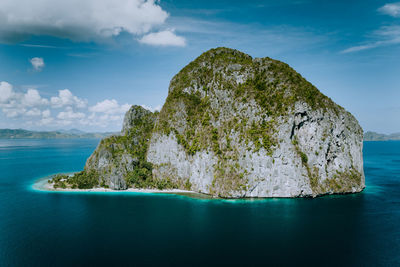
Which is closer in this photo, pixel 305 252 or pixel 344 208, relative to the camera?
pixel 305 252

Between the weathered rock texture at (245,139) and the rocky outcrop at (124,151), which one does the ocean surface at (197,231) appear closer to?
the weathered rock texture at (245,139)

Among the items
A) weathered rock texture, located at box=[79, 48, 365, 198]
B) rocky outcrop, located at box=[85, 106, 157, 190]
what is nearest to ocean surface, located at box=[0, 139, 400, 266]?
weathered rock texture, located at box=[79, 48, 365, 198]

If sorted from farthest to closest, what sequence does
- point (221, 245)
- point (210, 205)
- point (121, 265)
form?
point (210, 205) → point (221, 245) → point (121, 265)

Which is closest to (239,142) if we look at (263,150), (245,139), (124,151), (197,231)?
(245,139)

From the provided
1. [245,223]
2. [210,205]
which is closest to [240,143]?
[210,205]

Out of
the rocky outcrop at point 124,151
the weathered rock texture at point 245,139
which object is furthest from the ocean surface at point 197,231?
the rocky outcrop at point 124,151

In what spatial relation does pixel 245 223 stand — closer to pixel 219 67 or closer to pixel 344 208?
pixel 344 208
